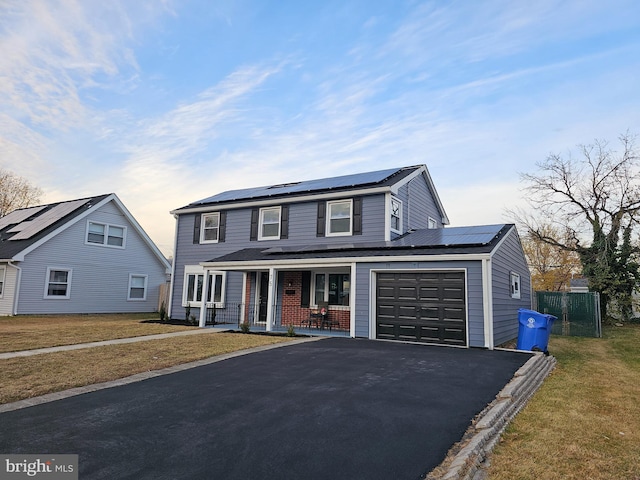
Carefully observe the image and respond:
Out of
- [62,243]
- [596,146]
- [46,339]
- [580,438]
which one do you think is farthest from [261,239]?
[596,146]

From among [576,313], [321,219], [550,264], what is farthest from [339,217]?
[550,264]

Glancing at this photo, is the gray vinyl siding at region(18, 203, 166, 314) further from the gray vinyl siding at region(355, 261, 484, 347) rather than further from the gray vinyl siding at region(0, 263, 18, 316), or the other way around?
the gray vinyl siding at region(355, 261, 484, 347)

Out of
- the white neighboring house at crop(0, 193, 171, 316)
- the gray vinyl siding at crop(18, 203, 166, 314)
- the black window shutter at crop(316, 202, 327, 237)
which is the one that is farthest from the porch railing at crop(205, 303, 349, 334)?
the white neighboring house at crop(0, 193, 171, 316)

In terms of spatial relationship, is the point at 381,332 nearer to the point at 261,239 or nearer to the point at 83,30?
the point at 261,239

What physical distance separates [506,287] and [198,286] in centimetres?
1330

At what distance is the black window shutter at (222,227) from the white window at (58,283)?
30.5 feet

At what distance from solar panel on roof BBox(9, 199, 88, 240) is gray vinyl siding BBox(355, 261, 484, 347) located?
17.6 meters

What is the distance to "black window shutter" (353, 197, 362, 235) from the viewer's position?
1487 cm

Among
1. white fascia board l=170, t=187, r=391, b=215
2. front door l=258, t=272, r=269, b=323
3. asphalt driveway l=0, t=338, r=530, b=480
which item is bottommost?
asphalt driveway l=0, t=338, r=530, b=480

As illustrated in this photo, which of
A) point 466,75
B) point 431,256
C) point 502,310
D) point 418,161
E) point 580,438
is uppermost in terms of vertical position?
point 466,75

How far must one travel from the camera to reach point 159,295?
24828 millimetres

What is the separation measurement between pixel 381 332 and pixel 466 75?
9.46 metres

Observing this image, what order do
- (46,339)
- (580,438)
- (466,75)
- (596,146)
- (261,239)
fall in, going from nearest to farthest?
1. (580,438)
2. (46,339)
3. (466,75)
4. (261,239)
5. (596,146)

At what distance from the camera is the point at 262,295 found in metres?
16.6
